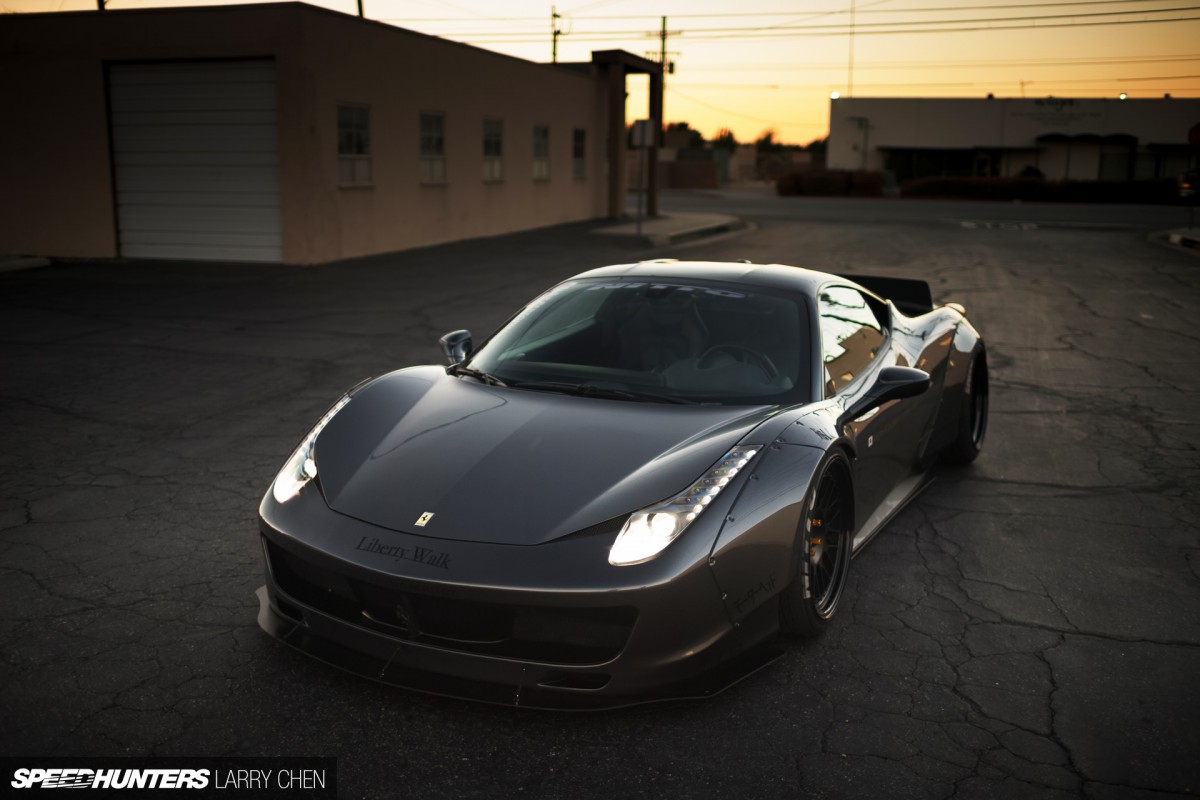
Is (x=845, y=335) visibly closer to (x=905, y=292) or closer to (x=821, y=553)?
(x=821, y=553)

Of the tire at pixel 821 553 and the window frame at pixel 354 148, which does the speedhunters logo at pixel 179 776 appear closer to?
the tire at pixel 821 553

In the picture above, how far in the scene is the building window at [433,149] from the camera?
70.7ft

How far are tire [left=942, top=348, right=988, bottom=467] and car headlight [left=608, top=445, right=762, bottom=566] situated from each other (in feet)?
9.98

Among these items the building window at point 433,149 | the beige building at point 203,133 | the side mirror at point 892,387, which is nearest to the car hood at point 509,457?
the side mirror at point 892,387

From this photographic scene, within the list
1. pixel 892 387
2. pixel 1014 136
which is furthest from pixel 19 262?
pixel 1014 136

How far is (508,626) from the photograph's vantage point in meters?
3.13

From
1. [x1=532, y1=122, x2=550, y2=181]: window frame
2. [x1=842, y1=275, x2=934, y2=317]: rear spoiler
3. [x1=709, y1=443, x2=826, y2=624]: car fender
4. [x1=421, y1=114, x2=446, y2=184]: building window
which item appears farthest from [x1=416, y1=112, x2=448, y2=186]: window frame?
[x1=709, y1=443, x2=826, y2=624]: car fender

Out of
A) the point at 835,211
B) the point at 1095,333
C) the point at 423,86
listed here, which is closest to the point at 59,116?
the point at 423,86

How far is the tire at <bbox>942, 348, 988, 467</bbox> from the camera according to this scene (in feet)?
20.3

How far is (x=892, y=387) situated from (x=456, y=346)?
1938 mm

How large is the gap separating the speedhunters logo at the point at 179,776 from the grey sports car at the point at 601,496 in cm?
37

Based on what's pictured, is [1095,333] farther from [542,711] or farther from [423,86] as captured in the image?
[423,86]

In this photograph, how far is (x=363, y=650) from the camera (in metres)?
3.25

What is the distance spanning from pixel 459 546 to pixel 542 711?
1.92 feet
